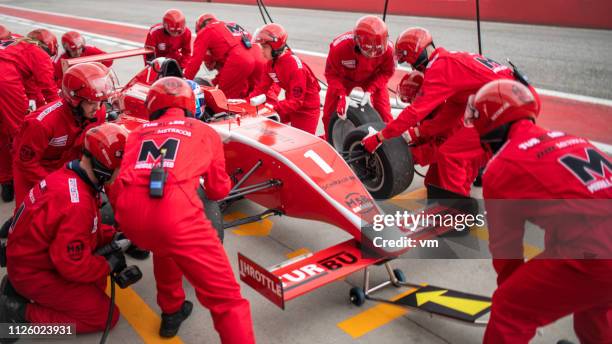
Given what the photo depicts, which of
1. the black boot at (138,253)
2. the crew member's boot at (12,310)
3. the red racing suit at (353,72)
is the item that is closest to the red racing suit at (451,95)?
the red racing suit at (353,72)

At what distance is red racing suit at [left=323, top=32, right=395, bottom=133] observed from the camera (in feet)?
21.5

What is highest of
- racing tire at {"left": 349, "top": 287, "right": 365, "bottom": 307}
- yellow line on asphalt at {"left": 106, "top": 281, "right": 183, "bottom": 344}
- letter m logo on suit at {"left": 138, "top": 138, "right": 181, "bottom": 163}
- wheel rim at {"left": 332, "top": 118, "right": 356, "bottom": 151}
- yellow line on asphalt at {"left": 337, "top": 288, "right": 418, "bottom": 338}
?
letter m logo on suit at {"left": 138, "top": 138, "right": 181, "bottom": 163}

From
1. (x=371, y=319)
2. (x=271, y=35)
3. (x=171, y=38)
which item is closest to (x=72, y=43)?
(x=171, y=38)

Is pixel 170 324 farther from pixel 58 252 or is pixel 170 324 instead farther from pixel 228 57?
pixel 228 57

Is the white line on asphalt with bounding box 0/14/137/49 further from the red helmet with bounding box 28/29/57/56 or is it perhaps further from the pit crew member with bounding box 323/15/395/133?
the pit crew member with bounding box 323/15/395/133

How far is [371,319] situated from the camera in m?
3.97

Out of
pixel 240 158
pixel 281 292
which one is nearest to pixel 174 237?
pixel 281 292

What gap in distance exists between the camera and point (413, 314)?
400cm

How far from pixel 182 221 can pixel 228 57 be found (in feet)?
15.8

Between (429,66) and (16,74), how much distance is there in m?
4.55

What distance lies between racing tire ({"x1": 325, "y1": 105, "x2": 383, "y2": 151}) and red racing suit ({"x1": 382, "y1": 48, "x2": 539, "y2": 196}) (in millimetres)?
1189

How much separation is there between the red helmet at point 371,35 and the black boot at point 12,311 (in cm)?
399

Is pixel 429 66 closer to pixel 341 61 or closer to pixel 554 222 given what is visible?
pixel 341 61

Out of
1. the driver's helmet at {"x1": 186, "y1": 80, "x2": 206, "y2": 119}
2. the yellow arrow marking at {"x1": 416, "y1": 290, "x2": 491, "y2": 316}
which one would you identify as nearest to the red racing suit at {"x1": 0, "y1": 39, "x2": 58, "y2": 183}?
the driver's helmet at {"x1": 186, "y1": 80, "x2": 206, "y2": 119}
